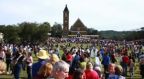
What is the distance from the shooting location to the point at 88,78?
1178 cm

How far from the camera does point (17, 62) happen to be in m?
21.0

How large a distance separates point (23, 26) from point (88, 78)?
3929 inches

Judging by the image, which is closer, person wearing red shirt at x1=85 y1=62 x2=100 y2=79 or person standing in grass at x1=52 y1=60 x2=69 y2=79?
person standing in grass at x1=52 y1=60 x2=69 y2=79

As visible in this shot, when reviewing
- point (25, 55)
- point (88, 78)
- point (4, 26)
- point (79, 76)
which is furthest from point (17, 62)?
point (4, 26)

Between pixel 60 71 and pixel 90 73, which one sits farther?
pixel 90 73

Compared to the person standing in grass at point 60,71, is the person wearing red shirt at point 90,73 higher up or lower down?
lower down

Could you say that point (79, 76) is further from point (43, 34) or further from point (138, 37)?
point (138, 37)

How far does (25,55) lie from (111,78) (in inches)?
448

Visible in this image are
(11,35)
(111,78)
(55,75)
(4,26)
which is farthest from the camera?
(4,26)

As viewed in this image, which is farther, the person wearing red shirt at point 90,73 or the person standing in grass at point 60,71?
the person wearing red shirt at point 90,73

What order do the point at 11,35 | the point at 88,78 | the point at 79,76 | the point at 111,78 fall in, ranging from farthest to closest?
the point at 11,35
the point at 88,78
the point at 111,78
the point at 79,76

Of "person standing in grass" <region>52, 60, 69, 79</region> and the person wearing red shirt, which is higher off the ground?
"person standing in grass" <region>52, 60, 69, 79</region>

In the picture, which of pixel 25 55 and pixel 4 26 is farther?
pixel 4 26

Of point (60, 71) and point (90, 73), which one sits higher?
point (60, 71)
